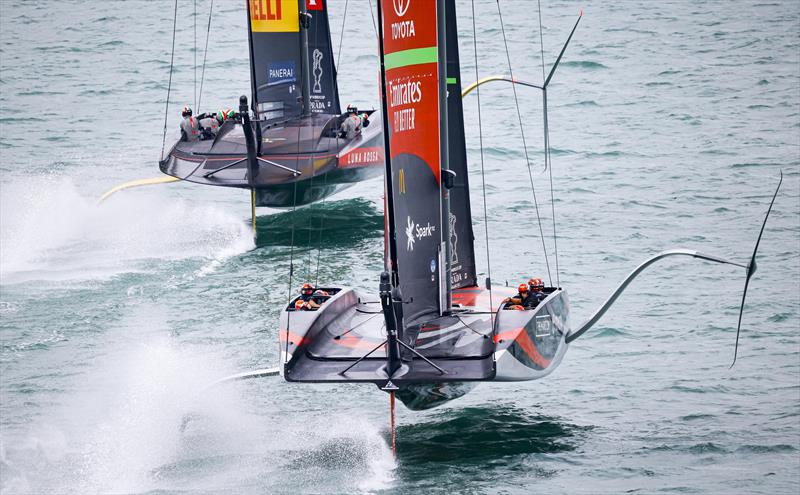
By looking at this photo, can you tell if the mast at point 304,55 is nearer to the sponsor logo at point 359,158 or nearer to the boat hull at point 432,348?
the sponsor logo at point 359,158

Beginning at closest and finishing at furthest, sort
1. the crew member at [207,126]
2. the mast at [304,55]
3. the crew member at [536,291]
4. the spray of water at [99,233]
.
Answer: the crew member at [536,291] < the spray of water at [99,233] < the crew member at [207,126] < the mast at [304,55]

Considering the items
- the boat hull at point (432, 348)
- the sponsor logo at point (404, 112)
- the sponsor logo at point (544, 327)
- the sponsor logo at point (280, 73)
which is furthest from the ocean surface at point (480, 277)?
the sponsor logo at point (404, 112)

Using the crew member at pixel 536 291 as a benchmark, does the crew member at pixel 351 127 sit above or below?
above

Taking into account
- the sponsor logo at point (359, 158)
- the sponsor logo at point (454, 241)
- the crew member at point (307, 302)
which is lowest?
the crew member at point (307, 302)

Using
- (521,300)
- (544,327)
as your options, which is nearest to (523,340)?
(544,327)

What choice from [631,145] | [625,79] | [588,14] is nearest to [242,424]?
[631,145]

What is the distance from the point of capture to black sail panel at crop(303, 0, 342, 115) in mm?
25812

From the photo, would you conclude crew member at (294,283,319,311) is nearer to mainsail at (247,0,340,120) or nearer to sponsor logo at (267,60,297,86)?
mainsail at (247,0,340,120)

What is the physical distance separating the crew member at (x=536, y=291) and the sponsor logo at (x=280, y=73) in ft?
37.5

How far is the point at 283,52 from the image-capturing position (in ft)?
83.2

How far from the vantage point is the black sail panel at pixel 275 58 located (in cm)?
2510

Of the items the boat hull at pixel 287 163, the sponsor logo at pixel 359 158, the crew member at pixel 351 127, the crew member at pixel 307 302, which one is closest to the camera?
the crew member at pixel 307 302

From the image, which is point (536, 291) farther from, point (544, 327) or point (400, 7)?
point (400, 7)

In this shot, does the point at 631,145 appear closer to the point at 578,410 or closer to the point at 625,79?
the point at 625,79
